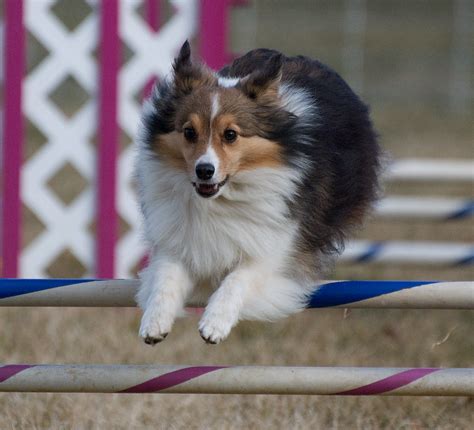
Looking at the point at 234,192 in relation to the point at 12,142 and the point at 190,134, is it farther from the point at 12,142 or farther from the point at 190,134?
the point at 12,142

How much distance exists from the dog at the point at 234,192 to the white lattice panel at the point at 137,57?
2.64 m

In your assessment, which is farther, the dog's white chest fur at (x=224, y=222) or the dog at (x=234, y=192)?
the dog's white chest fur at (x=224, y=222)

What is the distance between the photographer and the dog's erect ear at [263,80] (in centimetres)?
396

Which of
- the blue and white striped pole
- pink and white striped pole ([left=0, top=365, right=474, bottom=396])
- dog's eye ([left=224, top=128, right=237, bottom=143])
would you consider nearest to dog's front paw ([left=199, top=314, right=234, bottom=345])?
pink and white striped pole ([left=0, top=365, right=474, bottom=396])

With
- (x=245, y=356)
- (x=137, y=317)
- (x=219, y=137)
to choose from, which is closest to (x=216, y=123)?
(x=219, y=137)

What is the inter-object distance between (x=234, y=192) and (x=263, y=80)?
0.42 metres

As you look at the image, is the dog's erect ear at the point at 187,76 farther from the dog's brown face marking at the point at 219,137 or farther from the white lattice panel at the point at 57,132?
the white lattice panel at the point at 57,132

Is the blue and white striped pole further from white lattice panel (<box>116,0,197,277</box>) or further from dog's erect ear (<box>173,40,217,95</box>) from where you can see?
white lattice panel (<box>116,0,197,277</box>)

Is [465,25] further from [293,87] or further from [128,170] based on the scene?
[293,87]

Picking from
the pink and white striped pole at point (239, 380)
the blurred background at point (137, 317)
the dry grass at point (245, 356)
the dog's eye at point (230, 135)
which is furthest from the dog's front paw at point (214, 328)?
the dry grass at point (245, 356)

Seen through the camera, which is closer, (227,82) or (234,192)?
(234,192)

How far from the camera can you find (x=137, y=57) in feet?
22.4

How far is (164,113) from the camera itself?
4.01m

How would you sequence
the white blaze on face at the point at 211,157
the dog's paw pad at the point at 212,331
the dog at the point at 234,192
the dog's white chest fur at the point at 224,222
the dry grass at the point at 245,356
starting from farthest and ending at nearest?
the dry grass at the point at 245,356
the dog's white chest fur at the point at 224,222
the dog at the point at 234,192
the white blaze on face at the point at 211,157
the dog's paw pad at the point at 212,331
